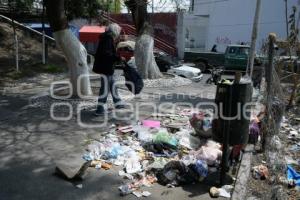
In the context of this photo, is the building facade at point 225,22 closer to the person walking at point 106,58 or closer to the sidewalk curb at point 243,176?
the person walking at point 106,58

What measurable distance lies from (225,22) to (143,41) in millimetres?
16886

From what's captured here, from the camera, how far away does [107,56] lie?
7.88 m

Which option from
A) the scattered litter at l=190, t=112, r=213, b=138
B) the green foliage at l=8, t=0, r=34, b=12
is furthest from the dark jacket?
the green foliage at l=8, t=0, r=34, b=12

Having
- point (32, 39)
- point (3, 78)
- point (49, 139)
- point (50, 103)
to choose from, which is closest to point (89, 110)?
point (50, 103)

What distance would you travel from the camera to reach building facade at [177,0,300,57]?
2738 centimetres

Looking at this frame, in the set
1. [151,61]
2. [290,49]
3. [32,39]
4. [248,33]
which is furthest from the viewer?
[248,33]

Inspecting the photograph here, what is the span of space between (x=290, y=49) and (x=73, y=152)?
19.6 feet

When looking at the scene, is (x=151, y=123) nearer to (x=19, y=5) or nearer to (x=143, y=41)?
(x=143, y=41)

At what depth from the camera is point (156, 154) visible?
18.9ft

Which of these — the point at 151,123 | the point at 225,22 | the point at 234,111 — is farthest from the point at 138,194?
the point at 225,22

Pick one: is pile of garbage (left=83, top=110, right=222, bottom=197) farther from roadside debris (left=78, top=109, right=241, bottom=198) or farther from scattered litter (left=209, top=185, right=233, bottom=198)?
scattered litter (left=209, top=185, right=233, bottom=198)

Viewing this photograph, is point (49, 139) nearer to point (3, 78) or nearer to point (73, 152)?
point (73, 152)

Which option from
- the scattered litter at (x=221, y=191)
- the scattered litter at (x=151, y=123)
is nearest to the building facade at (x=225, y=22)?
the scattered litter at (x=151, y=123)

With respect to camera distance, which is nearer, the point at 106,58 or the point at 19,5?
the point at 106,58
